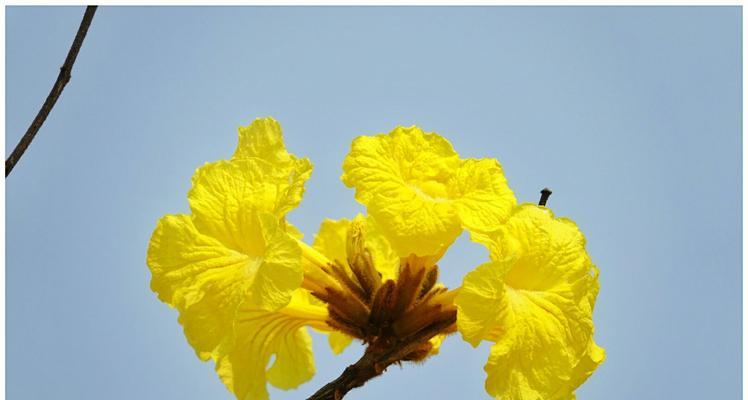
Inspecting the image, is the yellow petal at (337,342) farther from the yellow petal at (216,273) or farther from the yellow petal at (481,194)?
the yellow petal at (481,194)

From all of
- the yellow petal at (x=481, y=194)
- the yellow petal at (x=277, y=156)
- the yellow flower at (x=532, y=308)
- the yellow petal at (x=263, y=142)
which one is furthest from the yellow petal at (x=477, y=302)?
the yellow petal at (x=263, y=142)

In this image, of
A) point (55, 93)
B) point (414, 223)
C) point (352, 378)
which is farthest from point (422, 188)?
point (55, 93)

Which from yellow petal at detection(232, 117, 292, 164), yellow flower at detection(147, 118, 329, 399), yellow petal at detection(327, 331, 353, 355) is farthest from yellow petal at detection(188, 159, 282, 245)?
yellow petal at detection(327, 331, 353, 355)

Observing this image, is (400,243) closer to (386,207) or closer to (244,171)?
(386,207)

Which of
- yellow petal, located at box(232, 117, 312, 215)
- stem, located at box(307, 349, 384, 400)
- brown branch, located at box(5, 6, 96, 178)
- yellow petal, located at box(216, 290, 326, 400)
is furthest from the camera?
yellow petal, located at box(216, 290, 326, 400)

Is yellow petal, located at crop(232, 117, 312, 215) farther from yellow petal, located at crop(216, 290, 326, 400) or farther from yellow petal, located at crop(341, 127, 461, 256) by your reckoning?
yellow petal, located at crop(216, 290, 326, 400)

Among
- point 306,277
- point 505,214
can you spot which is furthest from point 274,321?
point 505,214
